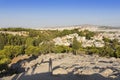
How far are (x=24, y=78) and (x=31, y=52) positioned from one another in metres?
24.5

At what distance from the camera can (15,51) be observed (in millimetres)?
45625

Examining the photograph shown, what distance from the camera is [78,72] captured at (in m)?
20.0

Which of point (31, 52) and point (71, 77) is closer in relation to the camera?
point (71, 77)

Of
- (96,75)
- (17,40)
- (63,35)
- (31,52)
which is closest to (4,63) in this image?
(31,52)

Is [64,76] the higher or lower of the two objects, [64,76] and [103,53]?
the higher

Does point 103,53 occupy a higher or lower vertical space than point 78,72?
lower

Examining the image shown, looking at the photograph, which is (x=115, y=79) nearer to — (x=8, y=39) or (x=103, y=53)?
(x=103, y=53)

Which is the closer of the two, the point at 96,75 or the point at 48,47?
the point at 96,75

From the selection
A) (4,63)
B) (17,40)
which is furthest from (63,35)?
(4,63)

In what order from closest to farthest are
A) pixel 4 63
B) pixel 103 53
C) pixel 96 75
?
pixel 96 75 < pixel 4 63 < pixel 103 53

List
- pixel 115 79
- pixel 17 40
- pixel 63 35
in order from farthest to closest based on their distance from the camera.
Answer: pixel 63 35, pixel 17 40, pixel 115 79

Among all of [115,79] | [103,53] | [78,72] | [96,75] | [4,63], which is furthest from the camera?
[103,53]

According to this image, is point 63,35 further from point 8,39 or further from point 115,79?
point 115,79

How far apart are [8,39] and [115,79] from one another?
154 feet
